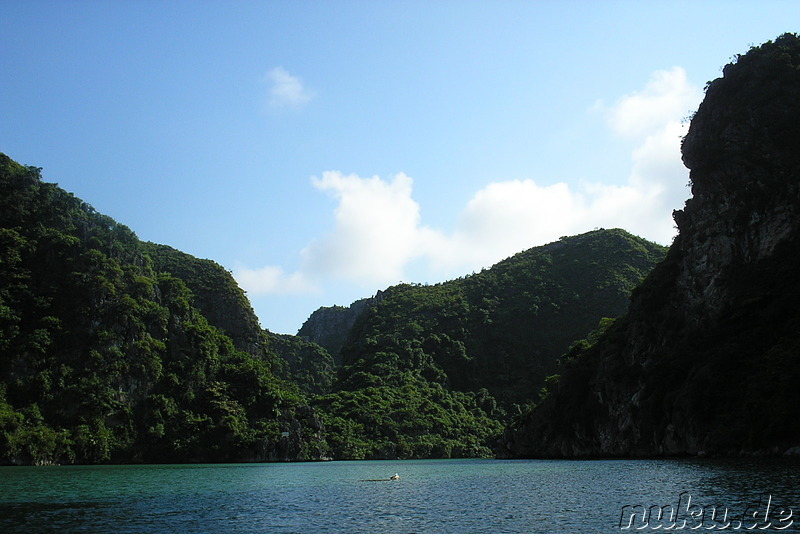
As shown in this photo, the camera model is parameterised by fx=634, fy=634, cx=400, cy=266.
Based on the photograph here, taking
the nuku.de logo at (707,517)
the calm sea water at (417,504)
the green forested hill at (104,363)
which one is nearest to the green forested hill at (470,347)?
the green forested hill at (104,363)

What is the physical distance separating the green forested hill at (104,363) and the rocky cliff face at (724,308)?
186 feet

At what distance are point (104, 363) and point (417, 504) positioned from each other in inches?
3043

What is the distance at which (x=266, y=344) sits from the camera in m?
147

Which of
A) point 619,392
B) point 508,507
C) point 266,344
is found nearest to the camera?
point 508,507

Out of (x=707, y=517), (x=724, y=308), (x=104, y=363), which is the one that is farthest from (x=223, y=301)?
A: (x=707, y=517)

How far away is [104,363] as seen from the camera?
93750mm

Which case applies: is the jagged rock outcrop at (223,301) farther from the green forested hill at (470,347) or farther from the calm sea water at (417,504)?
the calm sea water at (417,504)

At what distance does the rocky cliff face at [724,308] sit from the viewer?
169ft

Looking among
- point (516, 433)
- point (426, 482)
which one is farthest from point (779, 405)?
point (516, 433)

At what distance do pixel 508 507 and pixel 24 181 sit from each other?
103m

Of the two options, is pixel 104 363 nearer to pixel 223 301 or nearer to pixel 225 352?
pixel 225 352

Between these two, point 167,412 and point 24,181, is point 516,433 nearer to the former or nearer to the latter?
point 167,412

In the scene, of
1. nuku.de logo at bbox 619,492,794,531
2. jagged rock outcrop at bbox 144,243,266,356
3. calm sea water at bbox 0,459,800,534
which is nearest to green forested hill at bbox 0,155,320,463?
jagged rock outcrop at bbox 144,243,266,356

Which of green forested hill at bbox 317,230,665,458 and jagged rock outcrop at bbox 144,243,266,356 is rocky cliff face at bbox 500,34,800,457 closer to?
green forested hill at bbox 317,230,665,458
